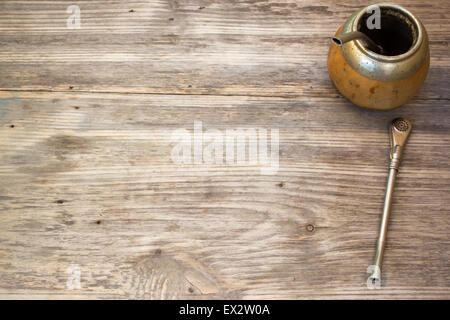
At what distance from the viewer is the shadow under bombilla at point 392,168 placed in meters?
0.65

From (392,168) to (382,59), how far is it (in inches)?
7.3

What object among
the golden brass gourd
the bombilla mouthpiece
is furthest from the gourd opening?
the bombilla mouthpiece

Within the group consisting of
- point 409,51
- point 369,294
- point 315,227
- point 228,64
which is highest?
point 228,64

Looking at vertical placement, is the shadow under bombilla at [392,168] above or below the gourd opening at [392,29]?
below

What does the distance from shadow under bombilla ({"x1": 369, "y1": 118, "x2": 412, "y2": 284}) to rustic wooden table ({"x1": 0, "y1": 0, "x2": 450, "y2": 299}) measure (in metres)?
0.02

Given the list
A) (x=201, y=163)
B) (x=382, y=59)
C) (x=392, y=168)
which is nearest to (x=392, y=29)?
(x=382, y=59)

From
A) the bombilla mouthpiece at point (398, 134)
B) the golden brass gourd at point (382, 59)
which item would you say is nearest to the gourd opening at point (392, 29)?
the golden brass gourd at point (382, 59)

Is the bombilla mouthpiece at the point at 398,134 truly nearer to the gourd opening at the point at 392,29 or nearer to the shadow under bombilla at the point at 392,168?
the shadow under bombilla at the point at 392,168

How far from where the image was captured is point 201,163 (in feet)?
2.33

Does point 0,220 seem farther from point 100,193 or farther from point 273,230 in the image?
point 273,230

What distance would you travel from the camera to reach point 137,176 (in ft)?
2.30

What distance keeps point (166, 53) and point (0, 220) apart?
406 millimetres

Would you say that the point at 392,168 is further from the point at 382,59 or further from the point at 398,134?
the point at 382,59

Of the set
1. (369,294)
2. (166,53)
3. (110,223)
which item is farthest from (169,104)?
(369,294)
